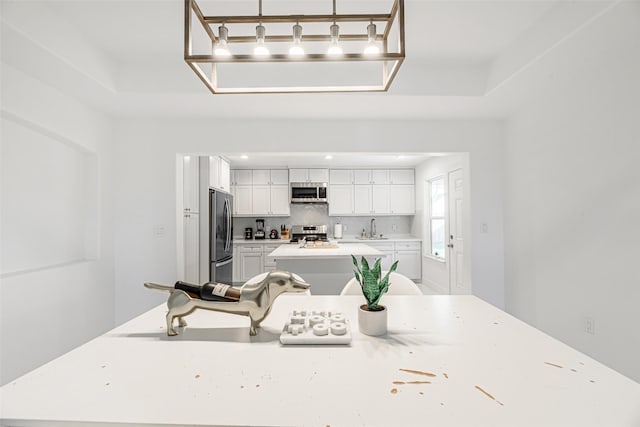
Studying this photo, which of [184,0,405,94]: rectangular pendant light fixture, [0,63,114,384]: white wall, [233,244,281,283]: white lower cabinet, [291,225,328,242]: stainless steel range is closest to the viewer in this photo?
[184,0,405,94]: rectangular pendant light fixture

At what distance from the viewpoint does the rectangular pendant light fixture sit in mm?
1132

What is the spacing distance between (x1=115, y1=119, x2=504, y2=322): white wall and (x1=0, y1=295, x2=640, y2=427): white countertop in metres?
2.32

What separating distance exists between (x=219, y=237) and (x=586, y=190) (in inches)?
148

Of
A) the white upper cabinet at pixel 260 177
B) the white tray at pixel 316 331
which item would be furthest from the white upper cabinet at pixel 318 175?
the white tray at pixel 316 331

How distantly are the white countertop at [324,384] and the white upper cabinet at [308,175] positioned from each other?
5.19 meters

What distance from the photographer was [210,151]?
3.29m

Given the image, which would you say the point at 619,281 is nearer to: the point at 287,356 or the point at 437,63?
the point at 437,63

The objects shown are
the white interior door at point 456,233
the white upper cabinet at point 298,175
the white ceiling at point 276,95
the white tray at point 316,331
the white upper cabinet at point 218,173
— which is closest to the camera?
the white tray at point 316,331

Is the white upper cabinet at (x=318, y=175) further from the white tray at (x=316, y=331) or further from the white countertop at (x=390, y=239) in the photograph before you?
the white tray at (x=316, y=331)

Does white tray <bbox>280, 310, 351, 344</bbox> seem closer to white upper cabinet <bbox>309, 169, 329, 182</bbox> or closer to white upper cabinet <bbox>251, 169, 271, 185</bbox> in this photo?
white upper cabinet <bbox>309, 169, 329, 182</bbox>

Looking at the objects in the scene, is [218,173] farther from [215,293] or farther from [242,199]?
[215,293]

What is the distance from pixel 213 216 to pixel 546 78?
360 centimetres

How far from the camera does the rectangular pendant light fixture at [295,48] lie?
1.13 m

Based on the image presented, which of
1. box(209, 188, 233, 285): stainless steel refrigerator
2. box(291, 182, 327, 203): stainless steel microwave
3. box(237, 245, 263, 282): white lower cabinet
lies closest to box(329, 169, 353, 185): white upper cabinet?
box(291, 182, 327, 203): stainless steel microwave
